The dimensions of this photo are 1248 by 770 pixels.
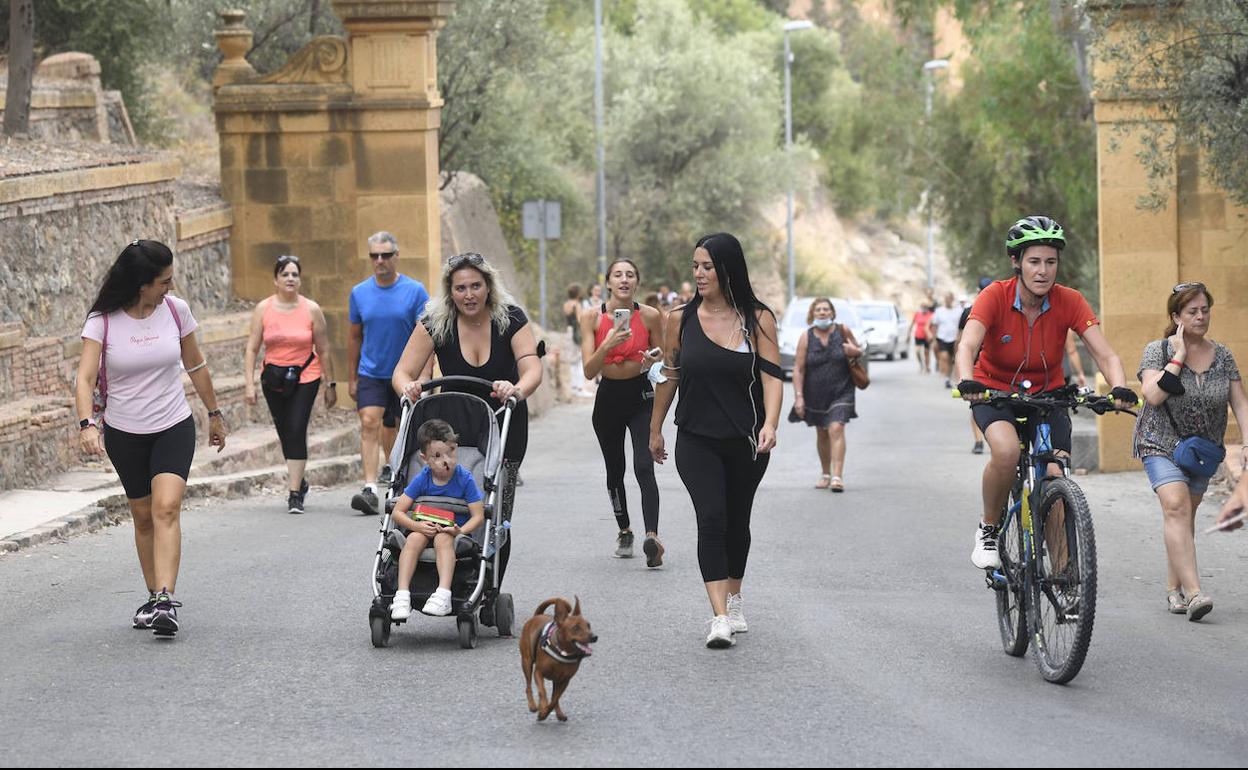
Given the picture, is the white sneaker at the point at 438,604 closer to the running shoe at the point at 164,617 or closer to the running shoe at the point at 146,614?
the running shoe at the point at 164,617

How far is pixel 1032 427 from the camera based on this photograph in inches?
322

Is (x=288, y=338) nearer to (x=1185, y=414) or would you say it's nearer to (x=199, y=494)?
Answer: (x=199, y=494)

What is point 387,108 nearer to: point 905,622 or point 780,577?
point 780,577

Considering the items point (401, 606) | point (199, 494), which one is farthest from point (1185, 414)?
point (199, 494)

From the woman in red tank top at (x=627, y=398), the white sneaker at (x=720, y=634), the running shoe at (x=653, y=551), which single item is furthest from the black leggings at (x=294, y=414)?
the white sneaker at (x=720, y=634)

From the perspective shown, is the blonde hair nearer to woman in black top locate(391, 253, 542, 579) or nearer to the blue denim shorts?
woman in black top locate(391, 253, 542, 579)

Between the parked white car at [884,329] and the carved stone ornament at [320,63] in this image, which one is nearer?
the carved stone ornament at [320,63]

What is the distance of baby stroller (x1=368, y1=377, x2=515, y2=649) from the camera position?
8.40 meters

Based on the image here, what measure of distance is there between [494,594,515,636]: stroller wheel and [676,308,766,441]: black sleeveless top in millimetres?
1173

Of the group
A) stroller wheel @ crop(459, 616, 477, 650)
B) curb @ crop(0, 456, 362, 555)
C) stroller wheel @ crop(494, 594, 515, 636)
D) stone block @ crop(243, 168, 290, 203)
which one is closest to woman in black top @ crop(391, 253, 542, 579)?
stroller wheel @ crop(494, 594, 515, 636)

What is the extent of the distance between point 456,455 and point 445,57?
21631mm

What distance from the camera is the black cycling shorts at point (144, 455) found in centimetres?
890

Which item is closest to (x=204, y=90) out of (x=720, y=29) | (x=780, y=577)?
(x=780, y=577)

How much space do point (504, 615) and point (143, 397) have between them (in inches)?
79.6
